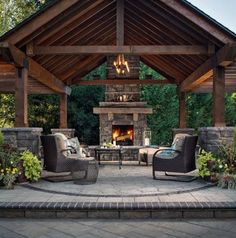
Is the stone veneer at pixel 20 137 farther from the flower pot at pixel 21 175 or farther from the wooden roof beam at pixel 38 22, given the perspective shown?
the wooden roof beam at pixel 38 22

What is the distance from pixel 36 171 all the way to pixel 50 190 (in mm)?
974

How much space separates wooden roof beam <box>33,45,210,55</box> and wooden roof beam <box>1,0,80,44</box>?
605 millimetres

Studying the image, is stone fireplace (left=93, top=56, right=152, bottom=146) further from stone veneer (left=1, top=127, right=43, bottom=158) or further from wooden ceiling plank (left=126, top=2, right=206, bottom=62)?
stone veneer (left=1, top=127, right=43, bottom=158)

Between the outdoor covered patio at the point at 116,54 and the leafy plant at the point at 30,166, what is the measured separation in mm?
216

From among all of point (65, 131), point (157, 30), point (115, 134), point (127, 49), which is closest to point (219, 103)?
point (127, 49)

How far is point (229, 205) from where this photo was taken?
4461 mm

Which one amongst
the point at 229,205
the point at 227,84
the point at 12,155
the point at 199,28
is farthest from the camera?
the point at 227,84

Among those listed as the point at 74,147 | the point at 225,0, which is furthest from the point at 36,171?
the point at 225,0

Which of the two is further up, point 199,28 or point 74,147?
point 199,28

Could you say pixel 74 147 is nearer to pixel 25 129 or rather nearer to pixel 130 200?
pixel 25 129

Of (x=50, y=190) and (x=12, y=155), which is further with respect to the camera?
(x=12, y=155)

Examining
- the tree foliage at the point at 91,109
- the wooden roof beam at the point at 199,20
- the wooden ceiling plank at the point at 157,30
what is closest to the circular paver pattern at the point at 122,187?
the wooden roof beam at the point at 199,20

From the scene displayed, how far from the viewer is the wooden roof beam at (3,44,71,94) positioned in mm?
6938

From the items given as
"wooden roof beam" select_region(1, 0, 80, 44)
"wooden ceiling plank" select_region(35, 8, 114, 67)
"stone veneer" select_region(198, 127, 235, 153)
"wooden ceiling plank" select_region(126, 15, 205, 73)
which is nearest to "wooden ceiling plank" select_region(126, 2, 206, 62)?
"wooden ceiling plank" select_region(126, 15, 205, 73)
